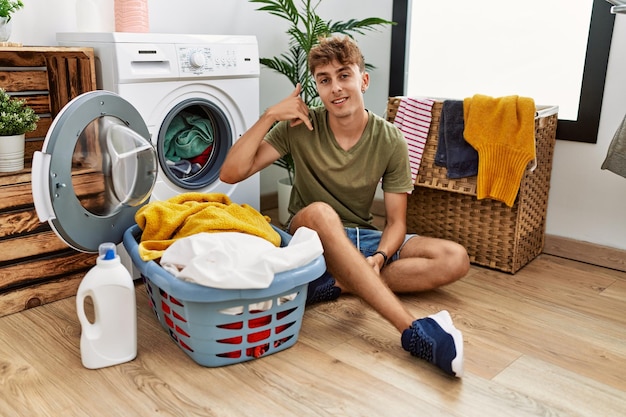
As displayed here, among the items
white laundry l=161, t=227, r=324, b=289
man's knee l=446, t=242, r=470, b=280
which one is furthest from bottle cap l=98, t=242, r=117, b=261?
man's knee l=446, t=242, r=470, b=280

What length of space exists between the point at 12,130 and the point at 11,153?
0.07 meters

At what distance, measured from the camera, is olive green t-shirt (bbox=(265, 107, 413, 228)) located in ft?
6.37

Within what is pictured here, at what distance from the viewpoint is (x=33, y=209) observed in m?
1.86

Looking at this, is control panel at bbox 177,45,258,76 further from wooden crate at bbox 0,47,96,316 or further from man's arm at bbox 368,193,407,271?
man's arm at bbox 368,193,407,271

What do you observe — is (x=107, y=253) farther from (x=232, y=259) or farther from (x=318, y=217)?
(x=318, y=217)

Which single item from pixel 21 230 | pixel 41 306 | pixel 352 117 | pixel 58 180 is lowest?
pixel 41 306

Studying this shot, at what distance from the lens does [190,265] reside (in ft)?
4.63

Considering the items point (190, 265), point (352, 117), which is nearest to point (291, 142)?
point (352, 117)

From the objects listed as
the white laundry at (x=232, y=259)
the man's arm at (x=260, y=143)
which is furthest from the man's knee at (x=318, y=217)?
the man's arm at (x=260, y=143)

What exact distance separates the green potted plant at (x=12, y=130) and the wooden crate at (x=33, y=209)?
41mm

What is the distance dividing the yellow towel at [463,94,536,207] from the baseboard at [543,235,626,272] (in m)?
0.45

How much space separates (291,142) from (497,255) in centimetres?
95

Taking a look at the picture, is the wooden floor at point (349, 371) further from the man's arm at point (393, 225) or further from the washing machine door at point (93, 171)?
the washing machine door at point (93, 171)

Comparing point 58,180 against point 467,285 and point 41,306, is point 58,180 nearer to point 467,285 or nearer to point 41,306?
point 41,306
